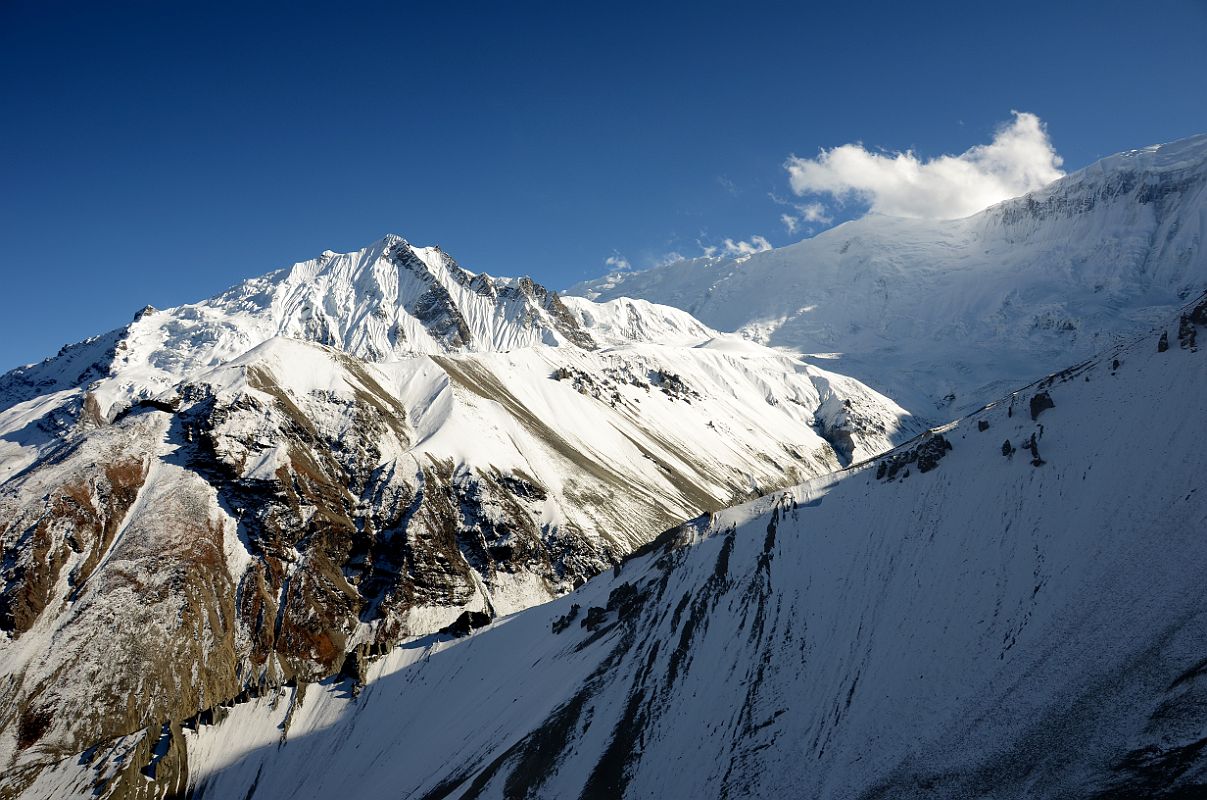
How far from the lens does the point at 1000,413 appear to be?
65.4 m

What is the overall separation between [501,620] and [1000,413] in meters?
64.6

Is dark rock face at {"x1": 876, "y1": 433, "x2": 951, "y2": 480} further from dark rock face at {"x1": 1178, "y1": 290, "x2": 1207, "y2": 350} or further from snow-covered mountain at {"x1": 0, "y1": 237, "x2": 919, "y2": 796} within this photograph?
snow-covered mountain at {"x1": 0, "y1": 237, "x2": 919, "y2": 796}

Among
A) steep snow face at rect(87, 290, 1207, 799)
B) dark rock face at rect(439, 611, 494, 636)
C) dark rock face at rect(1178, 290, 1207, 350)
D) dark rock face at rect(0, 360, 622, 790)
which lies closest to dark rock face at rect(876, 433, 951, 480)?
steep snow face at rect(87, 290, 1207, 799)

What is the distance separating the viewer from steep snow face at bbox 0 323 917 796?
8731 centimetres

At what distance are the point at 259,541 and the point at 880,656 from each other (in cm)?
10129

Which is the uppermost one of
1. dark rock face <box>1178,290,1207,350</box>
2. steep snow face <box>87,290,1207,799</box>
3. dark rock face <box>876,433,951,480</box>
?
dark rock face <box>1178,290,1207,350</box>

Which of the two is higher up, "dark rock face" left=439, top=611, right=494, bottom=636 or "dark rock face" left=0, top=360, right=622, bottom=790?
"dark rock face" left=0, top=360, right=622, bottom=790

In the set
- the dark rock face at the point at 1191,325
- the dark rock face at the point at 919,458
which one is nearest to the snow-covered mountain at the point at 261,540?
the dark rock face at the point at 919,458

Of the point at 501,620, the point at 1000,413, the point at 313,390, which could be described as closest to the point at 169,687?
the point at 501,620

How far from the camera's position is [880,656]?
43.7 m

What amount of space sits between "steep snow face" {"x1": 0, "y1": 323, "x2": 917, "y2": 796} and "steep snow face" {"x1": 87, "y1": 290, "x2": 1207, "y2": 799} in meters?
14.3

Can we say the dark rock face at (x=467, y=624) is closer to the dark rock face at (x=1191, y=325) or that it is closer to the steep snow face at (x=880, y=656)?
the steep snow face at (x=880, y=656)

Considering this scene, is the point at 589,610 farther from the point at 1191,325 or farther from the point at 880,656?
the point at 1191,325

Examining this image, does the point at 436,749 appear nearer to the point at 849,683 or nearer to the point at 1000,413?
the point at 849,683
